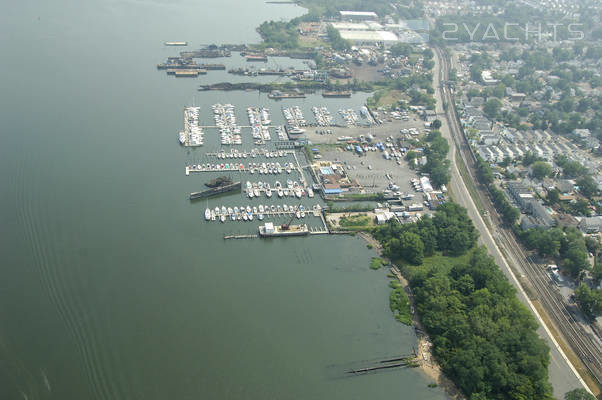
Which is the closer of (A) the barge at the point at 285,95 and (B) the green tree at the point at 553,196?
(B) the green tree at the point at 553,196

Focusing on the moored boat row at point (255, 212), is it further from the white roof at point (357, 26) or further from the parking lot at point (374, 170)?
the white roof at point (357, 26)

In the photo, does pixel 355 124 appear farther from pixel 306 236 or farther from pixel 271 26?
pixel 271 26

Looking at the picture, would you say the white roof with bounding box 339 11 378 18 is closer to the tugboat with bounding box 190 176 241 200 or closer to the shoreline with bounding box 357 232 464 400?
the tugboat with bounding box 190 176 241 200

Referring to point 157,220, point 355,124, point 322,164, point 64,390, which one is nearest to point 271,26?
point 355,124

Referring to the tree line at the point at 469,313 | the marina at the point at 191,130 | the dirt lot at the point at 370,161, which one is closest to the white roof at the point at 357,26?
the dirt lot at the point at 370,161

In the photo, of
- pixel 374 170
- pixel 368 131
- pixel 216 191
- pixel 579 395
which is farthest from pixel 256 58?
pixel 579 395

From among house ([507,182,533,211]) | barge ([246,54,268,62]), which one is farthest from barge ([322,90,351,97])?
house ([507,182,533,211])

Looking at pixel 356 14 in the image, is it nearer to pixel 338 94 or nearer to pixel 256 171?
pixel 338 94
